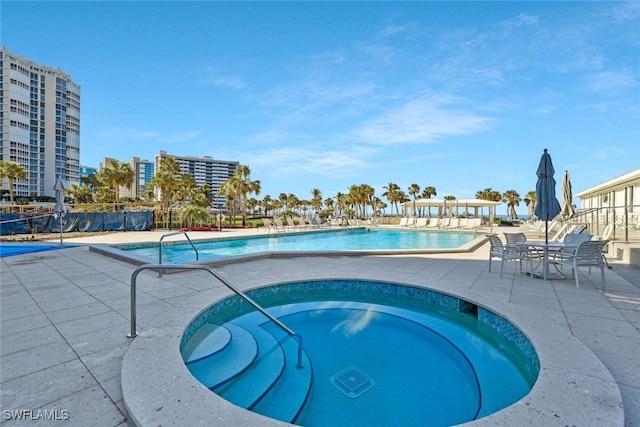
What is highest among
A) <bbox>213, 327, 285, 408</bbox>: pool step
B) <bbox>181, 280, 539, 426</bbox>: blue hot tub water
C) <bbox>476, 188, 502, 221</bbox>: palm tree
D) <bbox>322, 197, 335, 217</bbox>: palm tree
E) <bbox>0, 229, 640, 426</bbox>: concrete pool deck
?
<bbox>476, 188, 502, 221</bbox>: palm tree

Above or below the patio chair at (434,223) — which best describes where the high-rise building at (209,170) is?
above

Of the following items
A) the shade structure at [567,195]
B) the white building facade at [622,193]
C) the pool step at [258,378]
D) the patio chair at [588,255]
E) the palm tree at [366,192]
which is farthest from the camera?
the palm tree at [366,192]

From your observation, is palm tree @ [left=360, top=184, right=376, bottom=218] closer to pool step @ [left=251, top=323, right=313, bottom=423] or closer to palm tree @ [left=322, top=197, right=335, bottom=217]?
palm tree @ [left=322, top=197, right=335, bottom=217]

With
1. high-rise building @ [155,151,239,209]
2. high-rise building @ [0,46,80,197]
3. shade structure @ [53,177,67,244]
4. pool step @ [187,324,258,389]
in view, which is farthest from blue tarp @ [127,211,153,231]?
high-rise building @ [155,151,239,209]

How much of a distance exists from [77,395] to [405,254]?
7340mm

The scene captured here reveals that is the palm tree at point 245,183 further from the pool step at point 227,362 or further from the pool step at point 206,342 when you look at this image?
the pool step at point 227,362

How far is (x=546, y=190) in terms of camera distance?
18.0 ft

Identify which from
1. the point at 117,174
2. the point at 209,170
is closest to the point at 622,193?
the point at 117,174

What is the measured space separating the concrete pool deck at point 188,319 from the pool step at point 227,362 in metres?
0.42

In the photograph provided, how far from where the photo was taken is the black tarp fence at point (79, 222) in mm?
14727

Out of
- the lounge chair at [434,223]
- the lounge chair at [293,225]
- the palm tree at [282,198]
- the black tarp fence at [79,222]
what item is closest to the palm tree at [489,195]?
the lounge chair at [434,223]

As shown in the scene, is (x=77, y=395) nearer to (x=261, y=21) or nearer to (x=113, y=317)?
(x=113, y=317)

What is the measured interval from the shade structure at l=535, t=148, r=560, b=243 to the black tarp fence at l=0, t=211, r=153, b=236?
18.8 m

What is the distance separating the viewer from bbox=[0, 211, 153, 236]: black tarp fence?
580 inches
